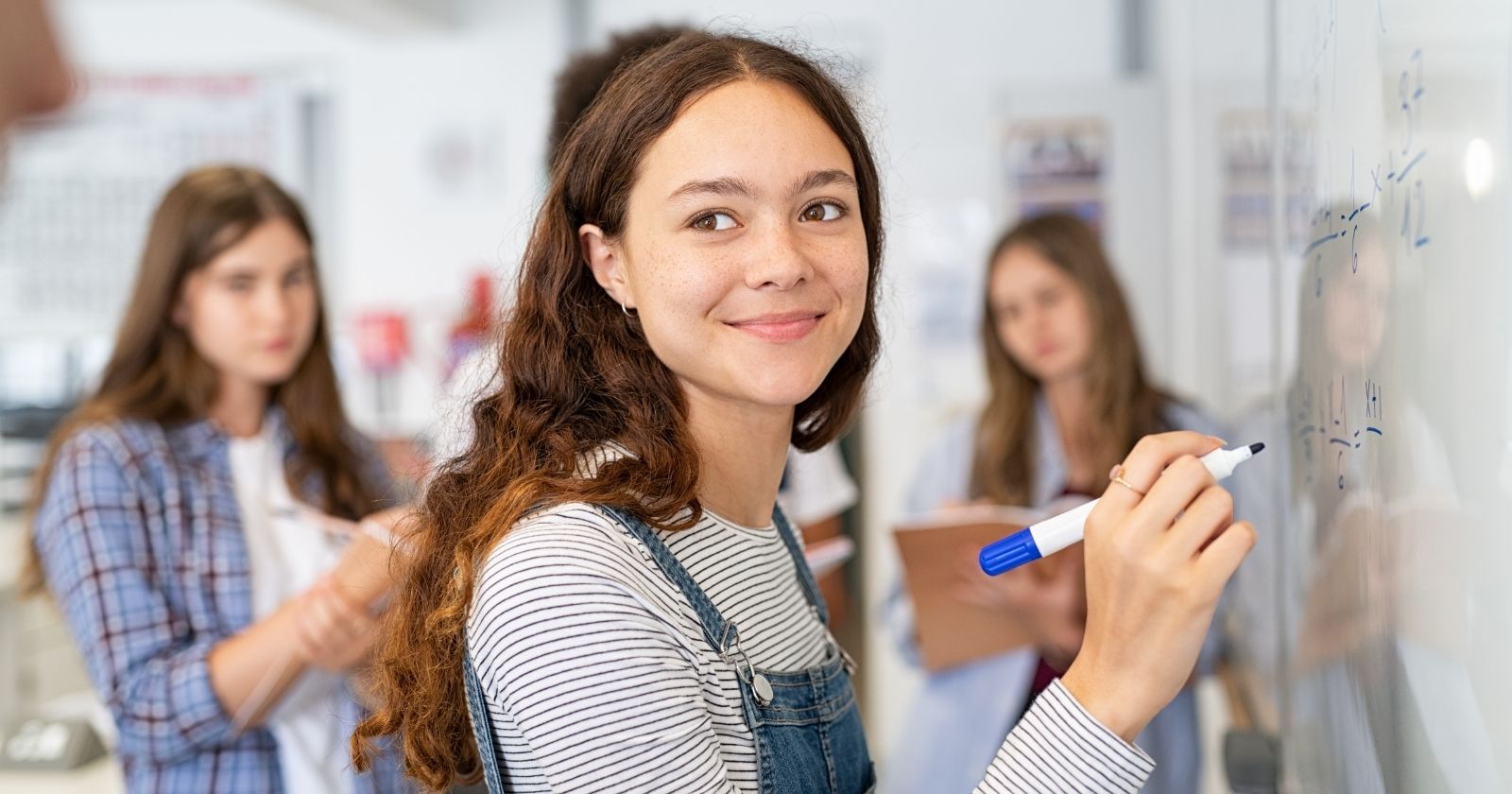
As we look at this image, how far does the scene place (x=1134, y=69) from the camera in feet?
14.0

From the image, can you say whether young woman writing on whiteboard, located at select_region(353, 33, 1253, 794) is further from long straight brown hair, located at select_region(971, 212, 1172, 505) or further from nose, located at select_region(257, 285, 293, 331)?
long straight brown hair, located at select_region(971, 212, 1172, 505)

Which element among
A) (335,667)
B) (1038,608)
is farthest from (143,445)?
(1038,608)

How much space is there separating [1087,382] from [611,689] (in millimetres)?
1598

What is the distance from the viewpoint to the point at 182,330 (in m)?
1.82

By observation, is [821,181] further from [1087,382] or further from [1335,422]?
[1087,382]

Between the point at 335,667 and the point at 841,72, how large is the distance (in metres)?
0.93

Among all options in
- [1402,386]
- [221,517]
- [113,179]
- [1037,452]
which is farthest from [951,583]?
[113,179]

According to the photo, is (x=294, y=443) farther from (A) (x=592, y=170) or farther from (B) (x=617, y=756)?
(B) (x=617, y=756)

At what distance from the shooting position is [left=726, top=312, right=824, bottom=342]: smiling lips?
931mm

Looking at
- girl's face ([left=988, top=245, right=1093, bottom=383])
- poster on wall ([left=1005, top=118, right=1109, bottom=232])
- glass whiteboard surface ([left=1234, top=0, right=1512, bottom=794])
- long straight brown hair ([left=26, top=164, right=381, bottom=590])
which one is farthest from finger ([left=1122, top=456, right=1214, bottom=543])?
poster on wall ([left=1005, top=118, right=1109, bottom=232])

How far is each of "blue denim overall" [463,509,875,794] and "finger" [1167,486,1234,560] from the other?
0.31 m

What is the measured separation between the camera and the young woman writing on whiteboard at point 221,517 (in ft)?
4.96

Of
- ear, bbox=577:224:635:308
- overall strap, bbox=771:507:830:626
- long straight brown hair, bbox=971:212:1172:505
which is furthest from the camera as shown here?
long straight brown hair, bbox=971:212:1172:505

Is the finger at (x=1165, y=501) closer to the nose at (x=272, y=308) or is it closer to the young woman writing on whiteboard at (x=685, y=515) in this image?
the young woman writing on whiteboard at (x=685, y=515)
